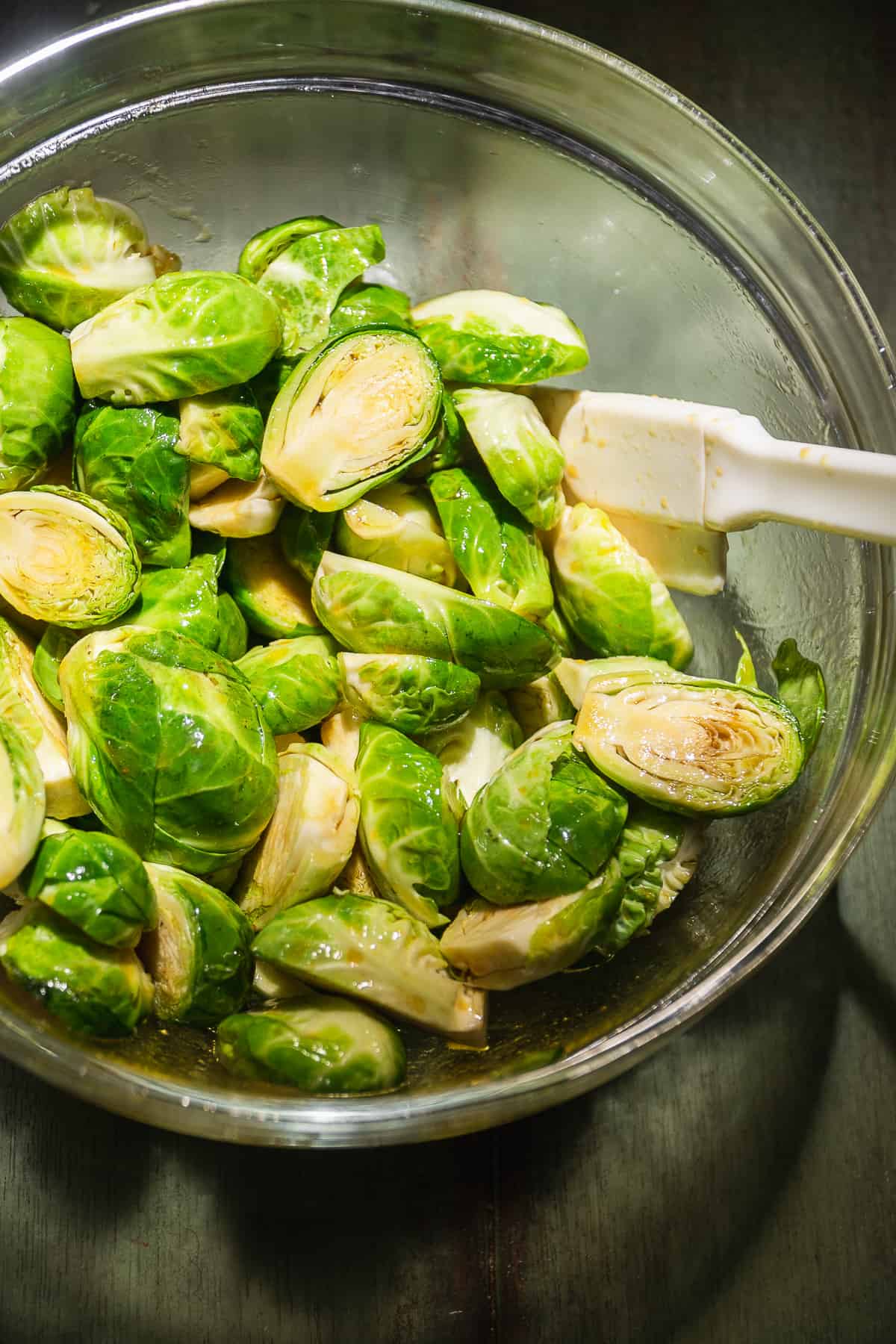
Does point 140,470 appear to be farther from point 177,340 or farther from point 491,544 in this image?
point 491,544

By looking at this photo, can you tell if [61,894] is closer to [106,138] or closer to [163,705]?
[163,705]

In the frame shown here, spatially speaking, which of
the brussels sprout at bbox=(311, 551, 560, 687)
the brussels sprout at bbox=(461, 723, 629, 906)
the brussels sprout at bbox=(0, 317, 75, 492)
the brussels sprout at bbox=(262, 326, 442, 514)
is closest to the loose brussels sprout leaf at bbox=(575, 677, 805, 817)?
the brussels sprout at bbox=(461, 723, 629, 906)

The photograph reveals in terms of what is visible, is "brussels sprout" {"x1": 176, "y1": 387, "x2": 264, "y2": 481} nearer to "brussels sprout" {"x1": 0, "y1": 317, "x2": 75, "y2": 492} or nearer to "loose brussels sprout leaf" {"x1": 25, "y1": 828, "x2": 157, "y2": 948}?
"brussels sprout" {"x1": 0, "y1": 317, "x2": 75, "y2": 492}

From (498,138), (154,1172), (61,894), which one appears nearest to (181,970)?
(61,894)

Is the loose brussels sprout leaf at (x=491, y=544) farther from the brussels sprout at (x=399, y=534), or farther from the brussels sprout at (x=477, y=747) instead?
the brussels sprout at (x=477, y=747)

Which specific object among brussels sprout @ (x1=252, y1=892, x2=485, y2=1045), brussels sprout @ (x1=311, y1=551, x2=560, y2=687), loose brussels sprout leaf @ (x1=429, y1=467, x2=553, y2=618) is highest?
loose brussels sprout leaf @ (x1=429, y1=467, x2=553, y2=618)

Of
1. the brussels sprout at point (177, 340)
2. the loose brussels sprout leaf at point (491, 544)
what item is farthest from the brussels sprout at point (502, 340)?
the brussels sprout at point (177, 340)
